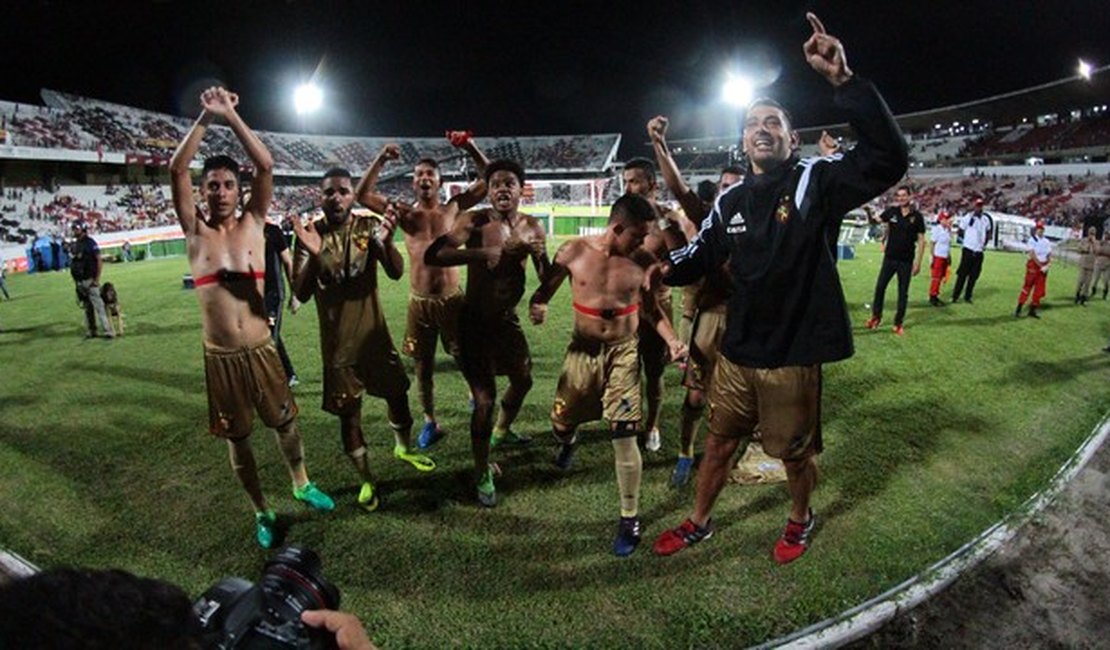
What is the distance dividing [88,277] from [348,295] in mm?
8480

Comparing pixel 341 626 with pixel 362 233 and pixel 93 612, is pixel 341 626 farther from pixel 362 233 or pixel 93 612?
pixel 362 233

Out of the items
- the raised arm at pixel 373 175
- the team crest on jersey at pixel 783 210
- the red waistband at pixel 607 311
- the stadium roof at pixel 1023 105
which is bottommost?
the red waistband at pixel 607 311

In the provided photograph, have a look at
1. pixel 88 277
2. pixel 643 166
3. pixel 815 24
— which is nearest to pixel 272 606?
pixel 815 24

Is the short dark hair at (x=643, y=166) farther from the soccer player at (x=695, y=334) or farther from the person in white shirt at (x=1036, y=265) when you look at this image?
the person in white shirt at (x=1036, y=265)

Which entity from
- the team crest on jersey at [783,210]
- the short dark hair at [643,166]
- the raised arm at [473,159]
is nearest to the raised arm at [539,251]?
the raised arm at [473,159]

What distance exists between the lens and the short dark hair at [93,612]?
29.1 inches

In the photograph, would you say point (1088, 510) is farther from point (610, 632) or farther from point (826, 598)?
point (610, 632)

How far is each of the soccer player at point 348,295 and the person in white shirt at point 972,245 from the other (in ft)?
38.2

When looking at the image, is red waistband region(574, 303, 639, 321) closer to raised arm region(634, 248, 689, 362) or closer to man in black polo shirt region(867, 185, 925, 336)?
raised arm region(634, 248, 689, 362)

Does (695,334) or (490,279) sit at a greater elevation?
(490,279)

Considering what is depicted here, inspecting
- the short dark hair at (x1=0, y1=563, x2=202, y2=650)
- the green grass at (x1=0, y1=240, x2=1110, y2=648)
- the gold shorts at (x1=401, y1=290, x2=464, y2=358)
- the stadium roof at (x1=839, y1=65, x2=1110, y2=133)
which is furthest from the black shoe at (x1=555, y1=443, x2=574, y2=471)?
the stadium roof at (x1=839, y1=65, x2=1110, y2=133)

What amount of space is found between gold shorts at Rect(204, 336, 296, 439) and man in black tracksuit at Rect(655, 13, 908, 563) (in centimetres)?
287

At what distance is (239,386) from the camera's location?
3791 millimetres

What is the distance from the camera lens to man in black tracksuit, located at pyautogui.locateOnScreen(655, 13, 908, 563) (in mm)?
3125
